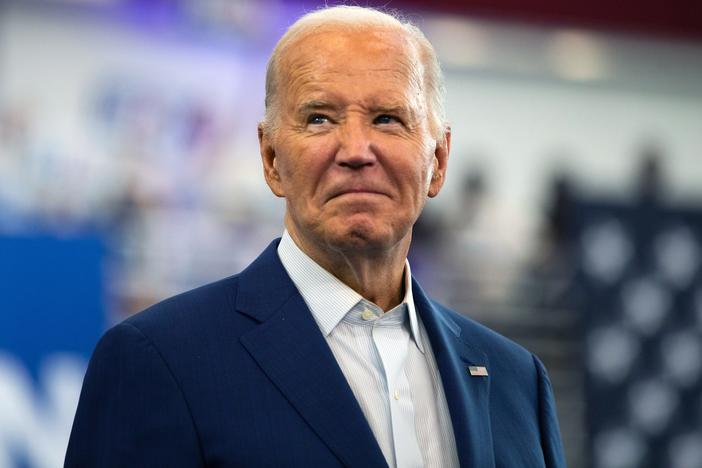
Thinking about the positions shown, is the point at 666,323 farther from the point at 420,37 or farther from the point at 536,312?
the point at 420,37

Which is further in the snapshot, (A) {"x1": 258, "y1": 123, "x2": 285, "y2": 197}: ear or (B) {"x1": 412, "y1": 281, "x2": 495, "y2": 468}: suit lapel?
(A) {"x1": 258, "y1": 123, "x2": 285, "y2": 197}: ear

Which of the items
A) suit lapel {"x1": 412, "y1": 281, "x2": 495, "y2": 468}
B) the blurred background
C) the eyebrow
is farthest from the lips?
the blurred background

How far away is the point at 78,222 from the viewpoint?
7125 mm

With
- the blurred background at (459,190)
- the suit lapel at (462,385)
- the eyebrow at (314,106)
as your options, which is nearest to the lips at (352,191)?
the eyebrow at (314,106)

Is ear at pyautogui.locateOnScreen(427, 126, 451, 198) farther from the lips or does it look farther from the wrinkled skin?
the lips

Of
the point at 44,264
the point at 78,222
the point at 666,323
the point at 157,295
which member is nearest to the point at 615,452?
the point at 666,323

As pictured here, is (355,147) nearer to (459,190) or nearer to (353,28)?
(353,28)

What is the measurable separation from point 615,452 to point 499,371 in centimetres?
430

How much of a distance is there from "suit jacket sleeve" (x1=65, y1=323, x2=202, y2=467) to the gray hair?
0.37 metres

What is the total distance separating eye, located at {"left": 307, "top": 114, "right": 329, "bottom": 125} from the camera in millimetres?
1736

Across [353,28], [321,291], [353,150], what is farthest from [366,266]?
[353,28]

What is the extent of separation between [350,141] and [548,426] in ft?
1.69

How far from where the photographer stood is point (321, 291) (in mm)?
1769

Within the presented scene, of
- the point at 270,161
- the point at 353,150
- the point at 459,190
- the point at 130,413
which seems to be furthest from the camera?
the point at 459,190
